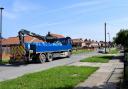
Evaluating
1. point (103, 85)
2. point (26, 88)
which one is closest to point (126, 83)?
point (103, 85)

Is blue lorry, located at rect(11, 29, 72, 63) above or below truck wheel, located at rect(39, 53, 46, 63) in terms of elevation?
above

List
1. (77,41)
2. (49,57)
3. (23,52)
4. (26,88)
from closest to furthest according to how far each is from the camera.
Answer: (26,88)
(23,52)
(49,57)
(77,41)

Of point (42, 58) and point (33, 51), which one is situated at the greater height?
point (33, 51)

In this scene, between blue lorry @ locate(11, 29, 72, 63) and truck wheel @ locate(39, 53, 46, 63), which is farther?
truck wheel @ locate(39, 53, 46, 63)

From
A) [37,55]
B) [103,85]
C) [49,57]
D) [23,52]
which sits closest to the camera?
[103,85]

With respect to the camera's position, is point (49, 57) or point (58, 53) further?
point (58, 53)

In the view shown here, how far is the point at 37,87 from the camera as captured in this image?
1397 cm

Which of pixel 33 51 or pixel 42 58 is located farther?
pixel 42 58

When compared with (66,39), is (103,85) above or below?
below

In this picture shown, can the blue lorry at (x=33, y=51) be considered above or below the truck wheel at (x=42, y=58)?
above

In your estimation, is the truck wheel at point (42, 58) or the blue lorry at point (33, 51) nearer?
the blue lorry at point (33, 51)

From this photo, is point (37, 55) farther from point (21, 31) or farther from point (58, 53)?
point (58, 53)

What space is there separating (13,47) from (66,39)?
13.5m

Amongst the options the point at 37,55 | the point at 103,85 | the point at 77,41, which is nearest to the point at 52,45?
the point at 37,55
